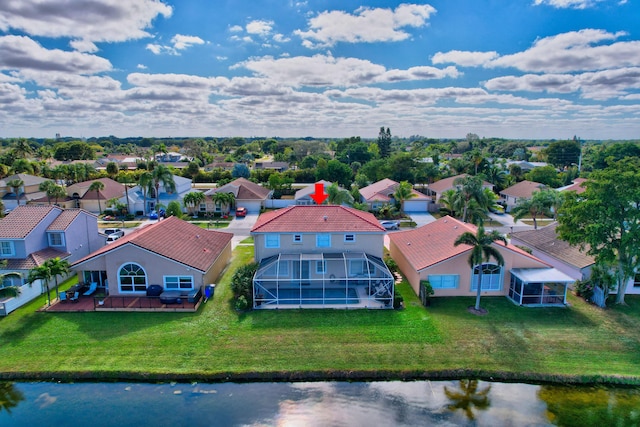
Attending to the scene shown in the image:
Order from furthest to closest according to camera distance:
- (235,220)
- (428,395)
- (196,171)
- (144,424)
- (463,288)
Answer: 1. (196,171)
2. (235,220)
3. (463,288)
4. (428,395)
5. (144,424)

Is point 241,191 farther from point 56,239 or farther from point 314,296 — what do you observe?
point 314,296

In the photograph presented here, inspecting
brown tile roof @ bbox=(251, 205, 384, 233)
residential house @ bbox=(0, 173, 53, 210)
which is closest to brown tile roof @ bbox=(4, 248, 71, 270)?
brown tile roof @ bbox=(251, 205, 384, 233)

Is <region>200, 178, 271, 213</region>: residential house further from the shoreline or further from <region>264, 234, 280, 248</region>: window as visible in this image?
the shoreline

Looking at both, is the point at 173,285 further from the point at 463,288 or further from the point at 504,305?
the point at 504,305

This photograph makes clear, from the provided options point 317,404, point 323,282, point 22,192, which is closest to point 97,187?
point 22,192

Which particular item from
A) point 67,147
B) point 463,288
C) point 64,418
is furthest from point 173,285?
point 67,147

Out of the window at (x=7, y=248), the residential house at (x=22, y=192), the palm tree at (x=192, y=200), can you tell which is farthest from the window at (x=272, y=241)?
the residential house at (x=22, y=192)

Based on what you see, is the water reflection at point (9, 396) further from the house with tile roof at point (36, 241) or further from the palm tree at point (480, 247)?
the palm tree at point (480, 247)
